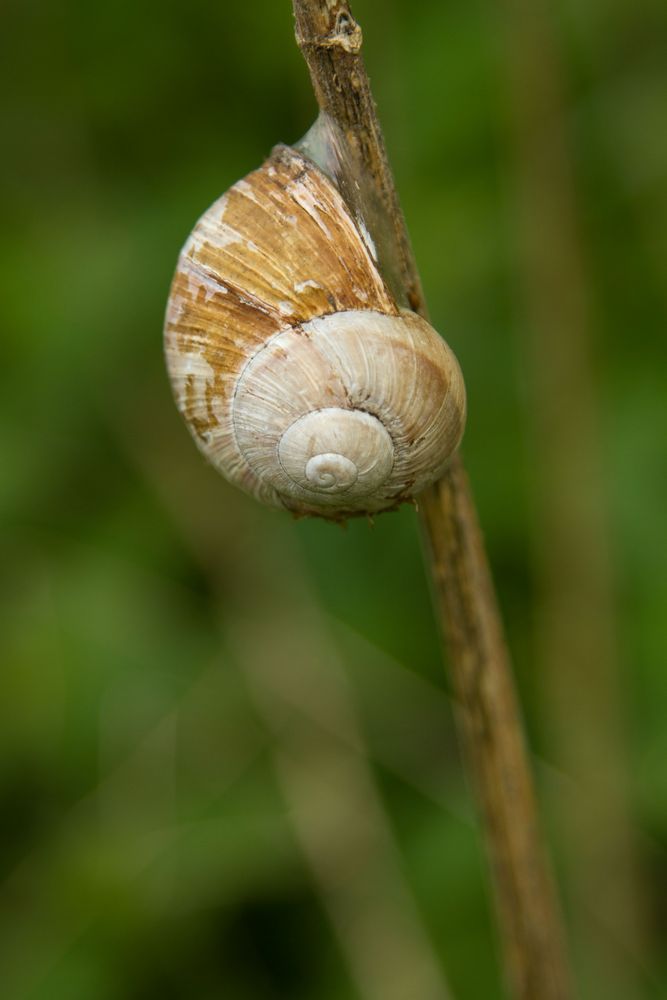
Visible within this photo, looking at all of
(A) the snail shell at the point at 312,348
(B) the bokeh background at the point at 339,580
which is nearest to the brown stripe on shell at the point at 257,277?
(A) the snail shell at the point at 312,348

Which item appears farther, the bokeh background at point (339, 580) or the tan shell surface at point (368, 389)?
the bokeh background at point (339, 580)

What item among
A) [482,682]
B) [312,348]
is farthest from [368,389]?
[482,682]

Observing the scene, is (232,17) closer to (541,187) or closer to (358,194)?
(541,187)

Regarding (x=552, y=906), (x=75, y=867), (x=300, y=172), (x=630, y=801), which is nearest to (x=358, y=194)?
(x=300, y=172)

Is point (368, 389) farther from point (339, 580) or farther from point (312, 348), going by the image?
point (339, 580)

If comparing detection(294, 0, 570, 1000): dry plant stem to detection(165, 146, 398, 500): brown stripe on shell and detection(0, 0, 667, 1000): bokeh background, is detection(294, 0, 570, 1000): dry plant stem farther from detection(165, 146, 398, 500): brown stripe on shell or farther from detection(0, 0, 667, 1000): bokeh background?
Answer: detection(0, 0, 667, 1000): bokeh background

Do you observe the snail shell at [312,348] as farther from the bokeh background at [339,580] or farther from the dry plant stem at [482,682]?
the bokeh background at [339,580]
